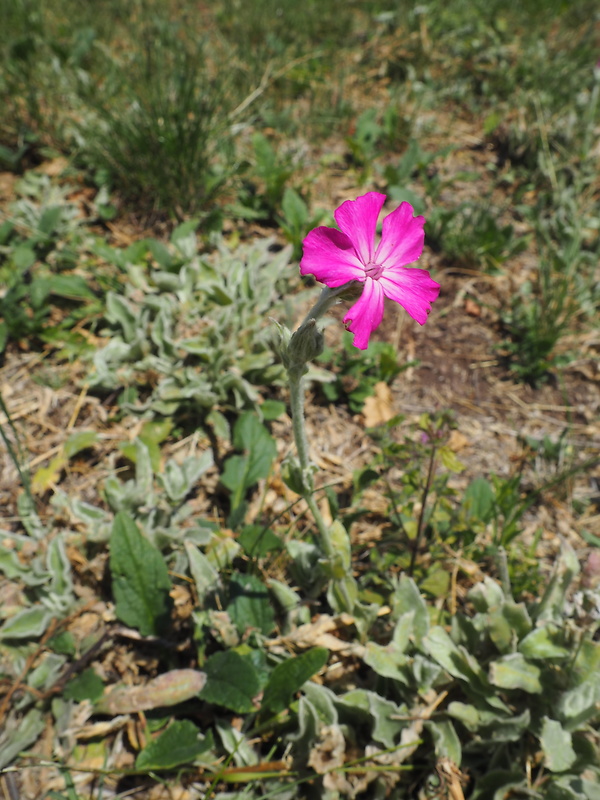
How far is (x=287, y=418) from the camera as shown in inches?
108

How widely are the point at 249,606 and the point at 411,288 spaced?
124cm

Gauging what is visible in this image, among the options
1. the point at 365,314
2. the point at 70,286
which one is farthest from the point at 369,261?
the point at 70,286

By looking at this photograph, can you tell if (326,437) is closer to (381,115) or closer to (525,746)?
(525,746)

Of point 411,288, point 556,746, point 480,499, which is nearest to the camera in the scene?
point 411,288

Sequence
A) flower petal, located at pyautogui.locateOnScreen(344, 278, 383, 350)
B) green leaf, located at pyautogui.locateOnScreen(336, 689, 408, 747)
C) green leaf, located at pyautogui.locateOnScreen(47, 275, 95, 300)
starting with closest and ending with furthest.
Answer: flower petal, located at pyautogui.locateOnScreen(344, 278, 383, 350) → green leaf, located at pyautogui.locateOnScreen(336, 689, 408, 747) → green leaf, located at pyautogui.locateOnScreen(47, 275, 95, 300)

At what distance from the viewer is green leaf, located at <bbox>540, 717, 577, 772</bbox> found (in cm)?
164

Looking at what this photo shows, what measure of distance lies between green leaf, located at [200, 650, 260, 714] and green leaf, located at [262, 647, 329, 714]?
6 cm

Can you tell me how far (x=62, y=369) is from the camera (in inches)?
110

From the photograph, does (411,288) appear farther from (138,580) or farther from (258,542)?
(138,580)

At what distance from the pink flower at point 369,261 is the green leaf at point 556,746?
4.33 ft

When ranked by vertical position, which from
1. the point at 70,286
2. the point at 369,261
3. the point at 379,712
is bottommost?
the point at 379,712

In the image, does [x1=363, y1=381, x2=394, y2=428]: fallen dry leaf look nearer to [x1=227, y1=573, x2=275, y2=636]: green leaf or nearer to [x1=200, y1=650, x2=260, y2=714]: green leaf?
[x1=227, y1=573, x2=275, y2=636]: green leaf

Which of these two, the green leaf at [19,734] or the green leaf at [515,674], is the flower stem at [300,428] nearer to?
the green leaf at [515,674]

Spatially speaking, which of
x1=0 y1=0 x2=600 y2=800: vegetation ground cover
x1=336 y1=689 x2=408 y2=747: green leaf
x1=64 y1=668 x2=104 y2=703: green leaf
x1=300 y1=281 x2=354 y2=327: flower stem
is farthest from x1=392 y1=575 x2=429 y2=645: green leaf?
x1=300 y1=281 x2=354 y2=327: flower stem
